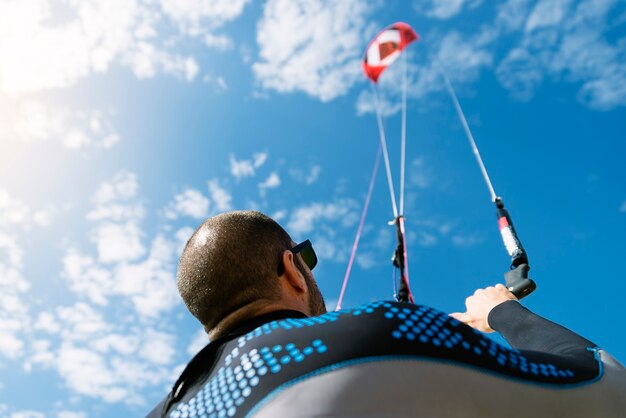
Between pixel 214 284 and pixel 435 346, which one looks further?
pixel 214 284

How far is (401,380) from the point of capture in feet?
4.36

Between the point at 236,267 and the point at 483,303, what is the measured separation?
944 mm

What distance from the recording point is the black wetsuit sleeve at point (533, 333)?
5.21 ft

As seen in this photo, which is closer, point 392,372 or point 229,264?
point 392,372

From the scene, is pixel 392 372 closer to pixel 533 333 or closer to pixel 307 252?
pixel 533 333

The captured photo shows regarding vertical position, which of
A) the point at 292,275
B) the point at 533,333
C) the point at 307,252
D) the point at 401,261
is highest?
the point at 401,261

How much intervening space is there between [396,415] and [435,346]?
0.64 feet

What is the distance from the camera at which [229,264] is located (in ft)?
6.88

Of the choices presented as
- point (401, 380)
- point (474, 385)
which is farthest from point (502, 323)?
point (401, 380)

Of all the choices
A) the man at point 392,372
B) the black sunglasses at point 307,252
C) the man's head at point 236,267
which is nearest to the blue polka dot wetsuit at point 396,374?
the man at point 392,372

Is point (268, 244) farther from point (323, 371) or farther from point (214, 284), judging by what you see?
point (323, 371)

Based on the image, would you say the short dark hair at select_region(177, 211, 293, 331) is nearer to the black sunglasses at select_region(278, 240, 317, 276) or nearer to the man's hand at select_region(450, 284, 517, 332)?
the black sunglasses at select_region(278, 240, 317, 276)

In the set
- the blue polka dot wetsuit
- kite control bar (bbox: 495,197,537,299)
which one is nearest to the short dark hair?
the blue polka dot wetsuit

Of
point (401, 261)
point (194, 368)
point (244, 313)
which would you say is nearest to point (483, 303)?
point (244, 313)
